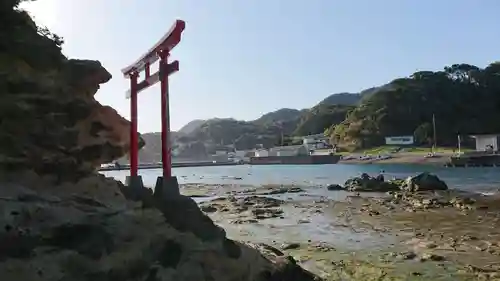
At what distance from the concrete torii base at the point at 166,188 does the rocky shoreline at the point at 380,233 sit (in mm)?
5982

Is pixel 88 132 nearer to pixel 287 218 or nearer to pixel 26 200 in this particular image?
pixel 26 200

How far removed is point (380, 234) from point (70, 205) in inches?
784

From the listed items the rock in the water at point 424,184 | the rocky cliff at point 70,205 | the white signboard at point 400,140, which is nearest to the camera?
the rocky cliff at point 70,205

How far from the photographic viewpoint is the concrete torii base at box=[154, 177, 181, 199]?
14.4 meters

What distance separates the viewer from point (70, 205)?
1034cm

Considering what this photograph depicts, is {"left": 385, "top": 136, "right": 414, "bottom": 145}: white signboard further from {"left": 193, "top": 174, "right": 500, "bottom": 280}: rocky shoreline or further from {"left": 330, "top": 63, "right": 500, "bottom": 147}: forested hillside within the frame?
{"left": 193, "top": 174, "right": 500, "bottom": 280}: rocky shoreline

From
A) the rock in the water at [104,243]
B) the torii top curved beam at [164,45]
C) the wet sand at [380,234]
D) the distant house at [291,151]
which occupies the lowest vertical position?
the wet sand at [380,234]

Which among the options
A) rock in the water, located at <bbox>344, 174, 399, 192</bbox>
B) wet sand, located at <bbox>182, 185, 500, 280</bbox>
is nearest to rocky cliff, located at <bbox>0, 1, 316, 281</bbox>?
wet sand, located at <bbox>182, 185, 500, 280</bbox>

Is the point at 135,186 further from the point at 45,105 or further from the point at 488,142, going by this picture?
the point at 488,142

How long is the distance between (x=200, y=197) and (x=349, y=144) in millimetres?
118121

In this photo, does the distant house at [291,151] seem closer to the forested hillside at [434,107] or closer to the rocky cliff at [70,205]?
the forested hillside at [434,107]

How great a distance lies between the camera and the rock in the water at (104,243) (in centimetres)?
895

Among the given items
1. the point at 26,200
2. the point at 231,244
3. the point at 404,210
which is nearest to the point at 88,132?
the point at 26,200

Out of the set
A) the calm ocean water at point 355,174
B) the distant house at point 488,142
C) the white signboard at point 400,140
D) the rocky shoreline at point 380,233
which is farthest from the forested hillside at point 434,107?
the rocky shoreline at point 380,233
